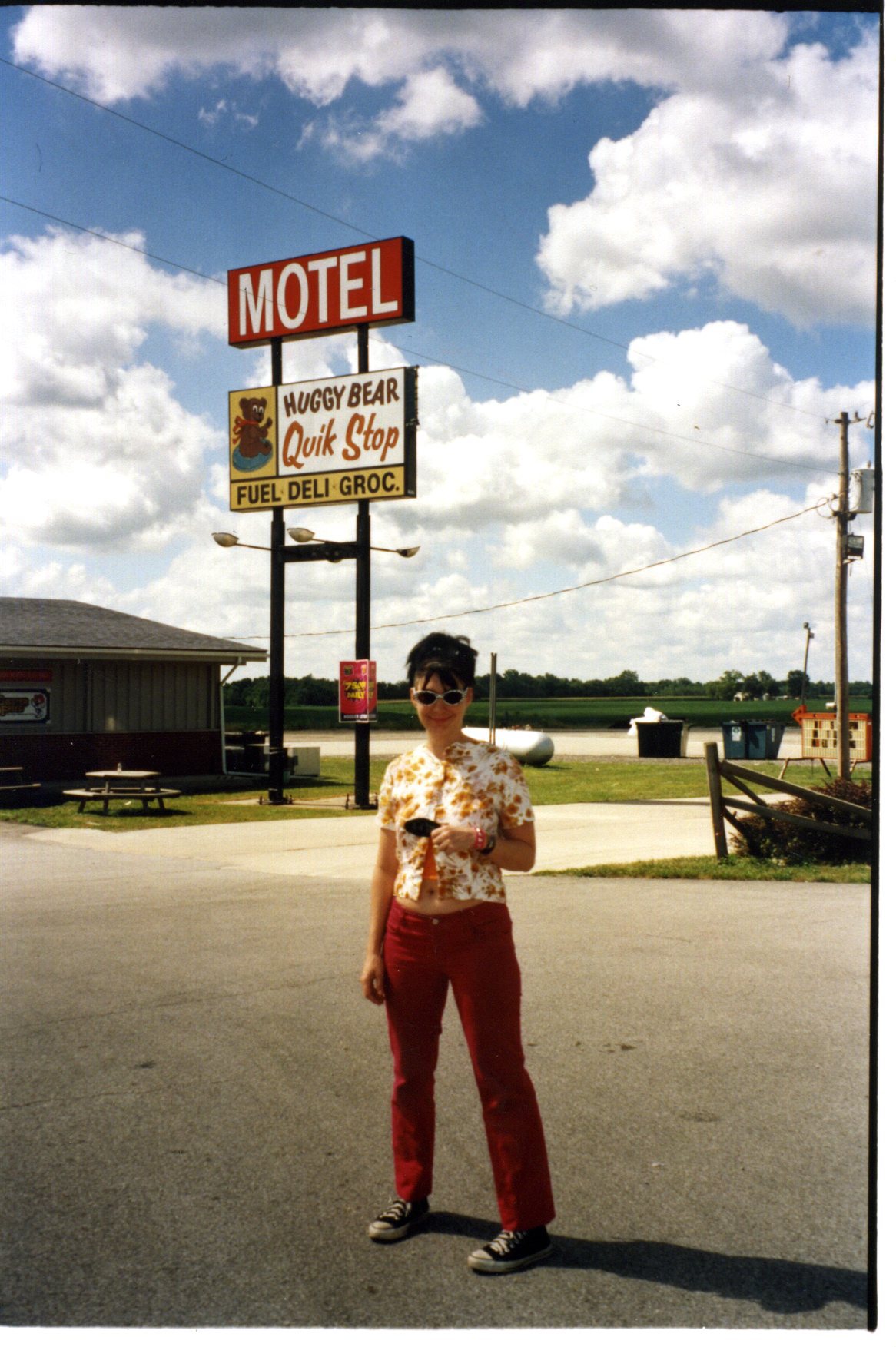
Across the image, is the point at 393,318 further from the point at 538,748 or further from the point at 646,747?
the point at 646,747

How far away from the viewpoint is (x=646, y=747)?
113 feet

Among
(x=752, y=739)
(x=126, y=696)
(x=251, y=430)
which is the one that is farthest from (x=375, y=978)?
(x=752, y=739)

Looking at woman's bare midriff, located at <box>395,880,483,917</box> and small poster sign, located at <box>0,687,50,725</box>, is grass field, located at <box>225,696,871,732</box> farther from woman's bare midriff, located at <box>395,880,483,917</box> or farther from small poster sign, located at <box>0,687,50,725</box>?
woman's bare midriff, located at <box>395,880,483,917</box>

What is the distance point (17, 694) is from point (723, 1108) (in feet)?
65.0

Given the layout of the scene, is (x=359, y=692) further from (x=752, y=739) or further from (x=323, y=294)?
(x=752, y=739)

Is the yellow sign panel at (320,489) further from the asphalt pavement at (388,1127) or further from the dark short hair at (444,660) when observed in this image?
the dark short hair at (444,660)

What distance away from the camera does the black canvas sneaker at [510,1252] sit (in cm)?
330

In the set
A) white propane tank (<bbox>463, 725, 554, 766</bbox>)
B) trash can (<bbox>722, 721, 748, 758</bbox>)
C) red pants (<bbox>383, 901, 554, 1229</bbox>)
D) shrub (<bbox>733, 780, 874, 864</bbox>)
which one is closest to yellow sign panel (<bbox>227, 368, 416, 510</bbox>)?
shrub (<bbox>733, 780, 874, 864</bbox>)

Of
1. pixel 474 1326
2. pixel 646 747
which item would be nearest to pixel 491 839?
pixel 474 1326

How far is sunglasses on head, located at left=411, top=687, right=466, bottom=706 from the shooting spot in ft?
11.2

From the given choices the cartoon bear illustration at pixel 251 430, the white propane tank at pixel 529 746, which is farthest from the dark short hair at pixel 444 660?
the white propane tank at pixel 529 746

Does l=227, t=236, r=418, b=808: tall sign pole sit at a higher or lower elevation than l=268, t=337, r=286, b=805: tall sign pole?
higher

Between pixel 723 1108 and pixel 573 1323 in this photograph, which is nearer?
pixel 573 1323

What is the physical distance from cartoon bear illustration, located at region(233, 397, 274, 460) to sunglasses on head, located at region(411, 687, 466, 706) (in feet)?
55.4
